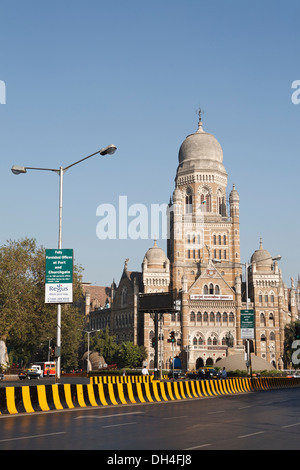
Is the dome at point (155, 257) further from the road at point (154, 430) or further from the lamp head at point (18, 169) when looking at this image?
the road at point (154, 430)

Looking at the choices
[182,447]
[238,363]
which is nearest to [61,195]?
[182,447]

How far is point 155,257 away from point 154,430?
299 ft

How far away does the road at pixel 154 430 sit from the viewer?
13.0 metres

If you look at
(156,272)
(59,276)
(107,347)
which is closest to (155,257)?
(156,272)

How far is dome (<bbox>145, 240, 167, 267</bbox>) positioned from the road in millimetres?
83790

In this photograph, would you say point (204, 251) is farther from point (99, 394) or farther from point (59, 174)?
point (99, 394)

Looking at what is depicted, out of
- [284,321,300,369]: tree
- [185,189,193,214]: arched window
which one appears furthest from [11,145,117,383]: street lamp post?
[185,189,193,214]: arched window

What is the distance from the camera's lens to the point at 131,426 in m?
17.0

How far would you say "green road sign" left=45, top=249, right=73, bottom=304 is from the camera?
25828mm

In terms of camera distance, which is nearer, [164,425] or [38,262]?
[164,425]

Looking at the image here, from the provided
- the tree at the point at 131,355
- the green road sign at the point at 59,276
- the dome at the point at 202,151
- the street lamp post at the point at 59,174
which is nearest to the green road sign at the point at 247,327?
the street lamp post at the point at 59,174

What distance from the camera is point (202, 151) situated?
373 ft
